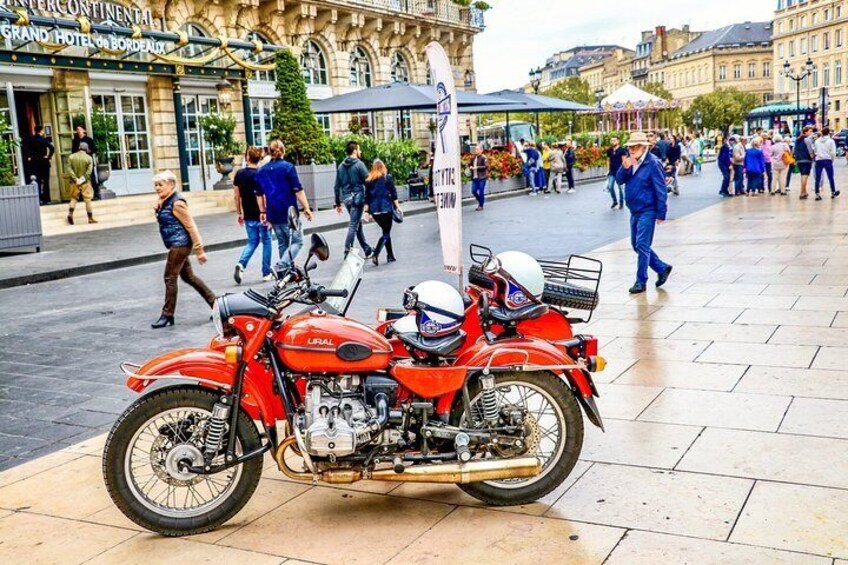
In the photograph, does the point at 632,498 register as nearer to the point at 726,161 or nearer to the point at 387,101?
the point at 387,101

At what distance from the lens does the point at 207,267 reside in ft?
44.5

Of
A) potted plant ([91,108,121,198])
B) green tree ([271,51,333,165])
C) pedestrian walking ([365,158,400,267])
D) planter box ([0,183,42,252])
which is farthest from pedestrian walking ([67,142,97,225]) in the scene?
pedestrian walking ([365,158,400,267])

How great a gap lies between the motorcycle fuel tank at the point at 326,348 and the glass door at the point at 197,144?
77.3 ft

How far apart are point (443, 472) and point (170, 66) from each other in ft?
74.6

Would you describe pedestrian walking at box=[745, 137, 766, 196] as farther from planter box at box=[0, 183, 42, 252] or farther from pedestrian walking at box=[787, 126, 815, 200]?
planter box at box=[0, 183, 42, 252]

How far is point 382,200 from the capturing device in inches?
517

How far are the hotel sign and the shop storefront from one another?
25 millimetres

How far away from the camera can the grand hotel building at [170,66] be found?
20922mm

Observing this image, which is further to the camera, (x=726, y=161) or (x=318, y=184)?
(x=318, y=184)

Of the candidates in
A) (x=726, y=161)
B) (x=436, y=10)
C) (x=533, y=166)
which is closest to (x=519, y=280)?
(x=726, y=161)

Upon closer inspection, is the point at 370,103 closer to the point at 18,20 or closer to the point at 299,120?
the point at 299,120

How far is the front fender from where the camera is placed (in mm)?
3873

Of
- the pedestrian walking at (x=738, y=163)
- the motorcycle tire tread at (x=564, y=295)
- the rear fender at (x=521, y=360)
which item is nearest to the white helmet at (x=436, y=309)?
the rear fender at (x=521, y=360)

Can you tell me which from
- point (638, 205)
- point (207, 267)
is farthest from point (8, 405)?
point (207, 267)
